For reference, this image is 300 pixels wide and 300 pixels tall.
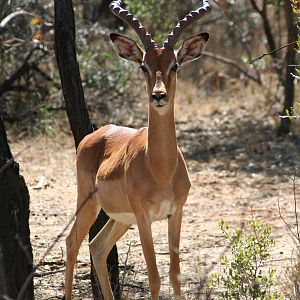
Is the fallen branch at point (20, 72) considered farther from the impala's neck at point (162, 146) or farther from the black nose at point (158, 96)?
the black nose at point (158, 96)

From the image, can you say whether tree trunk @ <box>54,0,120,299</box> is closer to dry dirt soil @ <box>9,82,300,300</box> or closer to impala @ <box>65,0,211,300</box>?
impala @ <box>65,0,211,300</box>

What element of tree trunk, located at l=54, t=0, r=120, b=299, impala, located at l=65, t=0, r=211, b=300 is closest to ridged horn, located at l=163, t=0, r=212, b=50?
impala, located at l=65, t=0, r=211, b=300

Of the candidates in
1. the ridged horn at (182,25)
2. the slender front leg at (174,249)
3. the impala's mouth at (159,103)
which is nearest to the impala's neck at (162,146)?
the impala's mouth at (159,103)

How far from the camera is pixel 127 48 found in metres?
6.59

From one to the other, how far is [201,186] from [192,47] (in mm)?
4948

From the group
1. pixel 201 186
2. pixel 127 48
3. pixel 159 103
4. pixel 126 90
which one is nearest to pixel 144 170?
pixel 159 103

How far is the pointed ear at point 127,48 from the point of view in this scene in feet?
21.2

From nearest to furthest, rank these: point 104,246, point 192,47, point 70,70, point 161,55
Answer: point 161,55 → point 192,47 → point 70,70 → point 104,246

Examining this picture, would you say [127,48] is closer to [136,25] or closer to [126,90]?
[136,25]

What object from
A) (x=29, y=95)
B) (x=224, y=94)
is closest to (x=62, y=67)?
(x=29, y=95)

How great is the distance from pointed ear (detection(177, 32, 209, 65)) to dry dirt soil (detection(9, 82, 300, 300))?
1.53 metres

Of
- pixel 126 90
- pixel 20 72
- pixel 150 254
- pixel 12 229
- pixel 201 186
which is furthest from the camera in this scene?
pixel 126 90

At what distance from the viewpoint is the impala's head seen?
5.87 metres

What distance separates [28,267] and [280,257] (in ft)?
10.3
